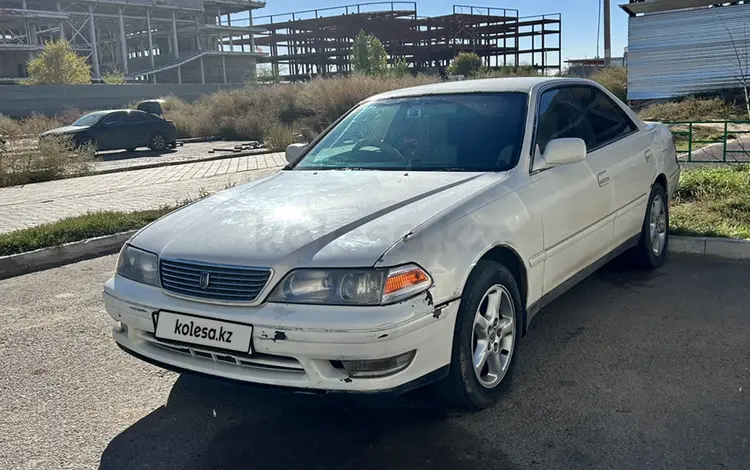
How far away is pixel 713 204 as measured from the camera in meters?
7.21

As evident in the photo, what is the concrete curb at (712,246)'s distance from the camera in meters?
5.86

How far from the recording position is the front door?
12.5 feet

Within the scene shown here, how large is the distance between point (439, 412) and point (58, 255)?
17.6 feet

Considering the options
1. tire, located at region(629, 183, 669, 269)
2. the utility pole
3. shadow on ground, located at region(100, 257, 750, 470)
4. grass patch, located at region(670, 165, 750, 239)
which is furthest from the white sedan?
the utility pole

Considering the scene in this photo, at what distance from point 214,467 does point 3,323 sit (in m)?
3.06

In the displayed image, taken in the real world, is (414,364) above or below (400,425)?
above

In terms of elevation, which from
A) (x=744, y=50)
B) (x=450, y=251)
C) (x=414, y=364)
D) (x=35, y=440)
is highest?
(x=744, y=50)

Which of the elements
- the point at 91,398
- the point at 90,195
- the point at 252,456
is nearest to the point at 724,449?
the point at 252,456

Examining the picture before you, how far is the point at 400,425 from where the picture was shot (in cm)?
323

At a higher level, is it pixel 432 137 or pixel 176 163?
pixel 432 137

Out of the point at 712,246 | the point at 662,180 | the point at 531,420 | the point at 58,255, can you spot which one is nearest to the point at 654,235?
the point at 662,180

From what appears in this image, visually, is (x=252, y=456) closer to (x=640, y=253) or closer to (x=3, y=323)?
(x=3, y=323)

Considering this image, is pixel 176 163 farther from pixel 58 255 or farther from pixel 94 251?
pixel 58 255

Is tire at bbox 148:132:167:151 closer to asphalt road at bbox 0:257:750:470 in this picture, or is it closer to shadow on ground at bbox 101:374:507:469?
asphalt road at bbox 0:257:750:470
